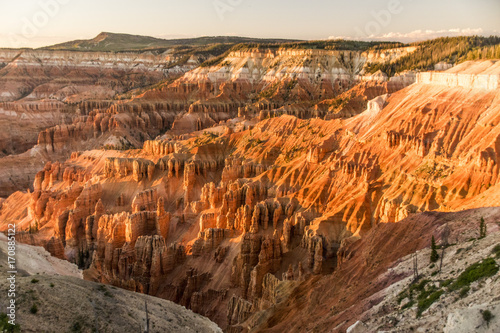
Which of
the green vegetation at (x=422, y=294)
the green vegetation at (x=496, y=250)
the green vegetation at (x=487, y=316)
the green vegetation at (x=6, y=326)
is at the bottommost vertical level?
the green vegetation at (x=6, y=326)

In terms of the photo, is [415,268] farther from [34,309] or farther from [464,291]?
[34,309]

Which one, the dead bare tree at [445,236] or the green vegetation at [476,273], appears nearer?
the green vegetation at [476,273]

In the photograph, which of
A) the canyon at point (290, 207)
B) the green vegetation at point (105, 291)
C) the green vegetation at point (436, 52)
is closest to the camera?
the green vegetation at point (105, 291)

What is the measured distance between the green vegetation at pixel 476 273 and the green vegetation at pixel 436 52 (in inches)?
3677

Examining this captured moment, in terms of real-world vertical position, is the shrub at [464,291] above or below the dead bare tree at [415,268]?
above

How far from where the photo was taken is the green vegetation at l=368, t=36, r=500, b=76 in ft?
357

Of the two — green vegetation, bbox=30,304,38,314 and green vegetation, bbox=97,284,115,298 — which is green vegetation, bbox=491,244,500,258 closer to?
green vegetation, bbox=97,284,115,298

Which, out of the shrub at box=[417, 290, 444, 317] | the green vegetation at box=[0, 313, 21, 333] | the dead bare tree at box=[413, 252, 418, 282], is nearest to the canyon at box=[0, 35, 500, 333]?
the dead bare tree at box=[413, 252, 418, 282]

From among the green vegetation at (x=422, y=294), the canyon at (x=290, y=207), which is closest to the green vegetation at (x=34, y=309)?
the canyon at (x=290, y=207)

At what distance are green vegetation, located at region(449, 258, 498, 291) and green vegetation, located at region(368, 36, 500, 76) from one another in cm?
9339

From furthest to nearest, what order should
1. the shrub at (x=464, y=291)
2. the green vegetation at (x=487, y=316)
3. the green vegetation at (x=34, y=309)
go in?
the green vegetation at (x=34, y=309)
the shrub at (x=464, y=291)
the green vegetation at (x=487, y=316)

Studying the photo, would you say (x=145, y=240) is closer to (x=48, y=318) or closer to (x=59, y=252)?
(x=59, y=252)

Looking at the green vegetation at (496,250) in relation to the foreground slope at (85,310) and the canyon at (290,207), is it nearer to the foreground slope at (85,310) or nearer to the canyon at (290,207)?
the canyon at (290,207)

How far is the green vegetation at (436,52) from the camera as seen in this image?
10881 centimetres
